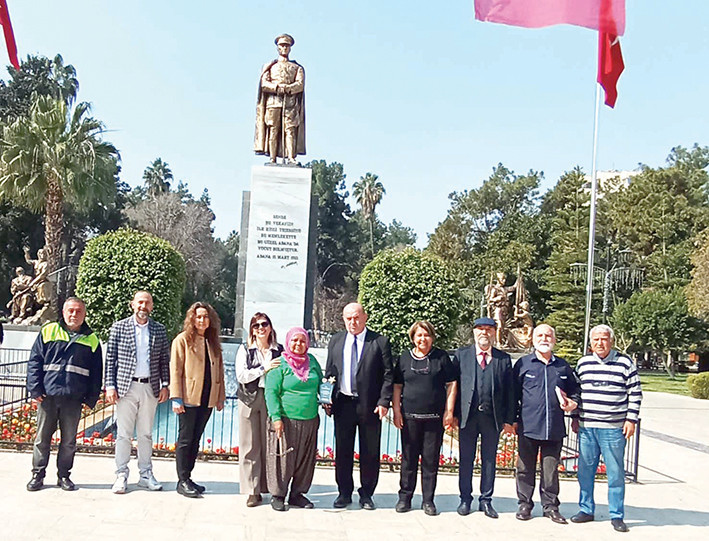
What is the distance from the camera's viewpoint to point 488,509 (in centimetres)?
594

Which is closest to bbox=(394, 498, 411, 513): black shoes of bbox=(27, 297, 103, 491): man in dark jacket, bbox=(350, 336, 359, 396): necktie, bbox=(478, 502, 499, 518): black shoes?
bbox=(478, 502, 499, 518): black shoes

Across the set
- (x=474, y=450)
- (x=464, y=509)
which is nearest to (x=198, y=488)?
(x=464, y=509)

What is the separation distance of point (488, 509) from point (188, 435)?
2.60 m

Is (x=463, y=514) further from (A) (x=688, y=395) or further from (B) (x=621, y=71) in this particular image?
(A) (x=688, y=395)

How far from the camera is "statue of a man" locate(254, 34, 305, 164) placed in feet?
40.9

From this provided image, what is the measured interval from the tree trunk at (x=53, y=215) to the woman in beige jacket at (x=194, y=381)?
18072 millimetres

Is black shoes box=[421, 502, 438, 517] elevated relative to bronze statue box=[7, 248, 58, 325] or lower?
lower

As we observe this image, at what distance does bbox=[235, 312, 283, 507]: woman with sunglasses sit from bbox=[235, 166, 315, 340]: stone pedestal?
658 centimetres

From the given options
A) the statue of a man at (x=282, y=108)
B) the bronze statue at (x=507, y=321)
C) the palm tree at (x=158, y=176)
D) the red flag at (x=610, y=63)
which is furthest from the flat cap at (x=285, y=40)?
the palm tree at (x=158, y=176)

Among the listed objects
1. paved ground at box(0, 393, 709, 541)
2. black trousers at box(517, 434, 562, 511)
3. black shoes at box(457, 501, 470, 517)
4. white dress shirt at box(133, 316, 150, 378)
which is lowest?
paved ground at box(0, 393, 709, 541)

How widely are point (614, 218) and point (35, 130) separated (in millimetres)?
33913

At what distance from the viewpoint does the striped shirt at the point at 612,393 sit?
5.80 metres

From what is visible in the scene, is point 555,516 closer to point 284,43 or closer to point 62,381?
point 62,381

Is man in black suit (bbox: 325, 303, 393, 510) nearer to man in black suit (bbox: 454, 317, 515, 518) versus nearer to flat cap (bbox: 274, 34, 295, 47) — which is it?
man in black suit (bbox: 454, 317, 515, 518)
